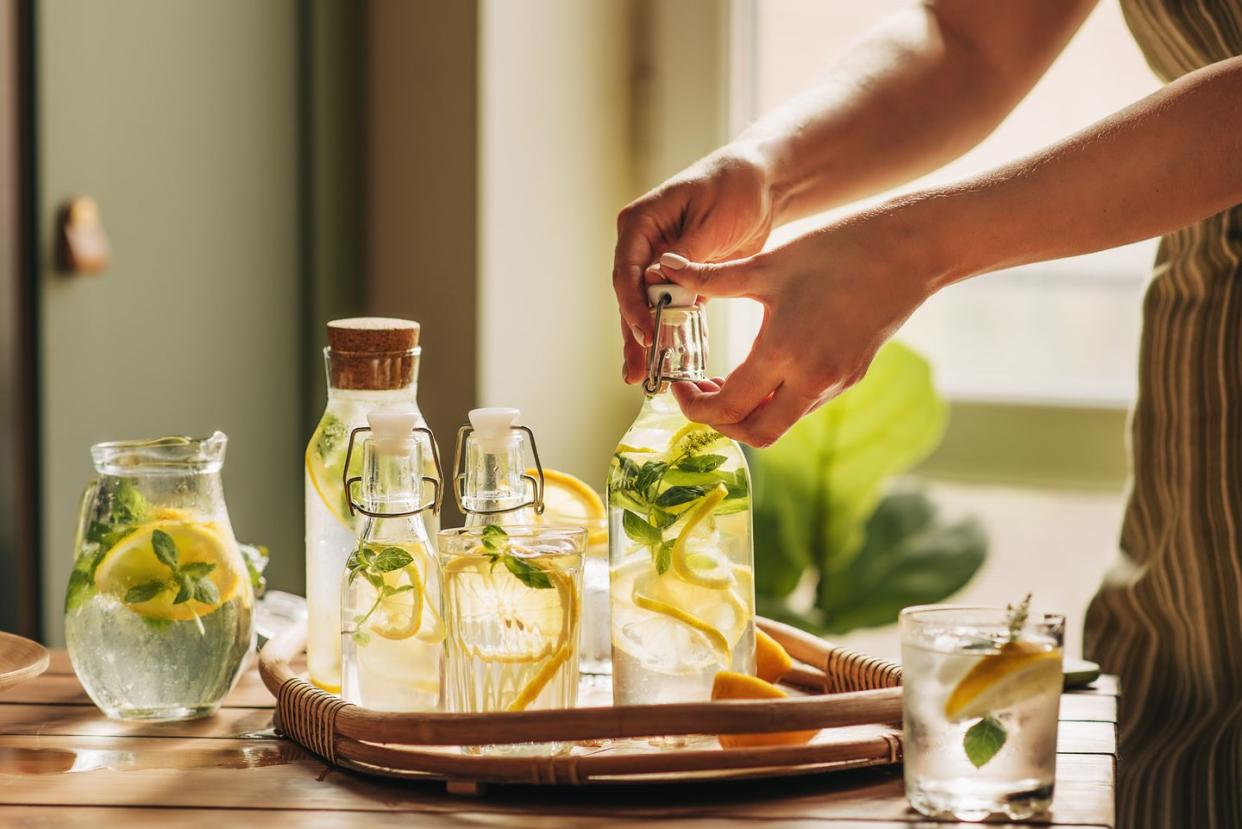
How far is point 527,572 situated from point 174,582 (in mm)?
241

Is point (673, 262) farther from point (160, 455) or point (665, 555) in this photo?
point (160, 455)

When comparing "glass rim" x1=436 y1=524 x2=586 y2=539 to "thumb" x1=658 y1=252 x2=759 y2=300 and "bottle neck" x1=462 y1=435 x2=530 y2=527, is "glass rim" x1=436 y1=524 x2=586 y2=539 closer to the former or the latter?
"bottle neck" x1=462 y1=435 x2=530 y2=527

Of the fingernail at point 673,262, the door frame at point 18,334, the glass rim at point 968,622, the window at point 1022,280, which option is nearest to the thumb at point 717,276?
the fingernail at point 673,262

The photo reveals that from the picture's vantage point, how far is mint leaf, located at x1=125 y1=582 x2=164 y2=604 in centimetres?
87

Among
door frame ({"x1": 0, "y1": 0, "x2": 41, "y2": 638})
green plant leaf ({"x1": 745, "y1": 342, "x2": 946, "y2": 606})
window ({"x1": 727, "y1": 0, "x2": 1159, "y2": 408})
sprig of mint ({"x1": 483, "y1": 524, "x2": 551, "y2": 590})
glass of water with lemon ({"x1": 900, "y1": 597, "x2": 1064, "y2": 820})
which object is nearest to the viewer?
glass of water with lemon ({"x1": 900, "y1": 597, "x2": 1064, "y2": 820})

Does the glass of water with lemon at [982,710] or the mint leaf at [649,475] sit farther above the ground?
the mint leaf at [649,475]

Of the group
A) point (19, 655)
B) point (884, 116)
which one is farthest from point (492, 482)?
point (884, 116)

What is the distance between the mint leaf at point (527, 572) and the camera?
793 mm

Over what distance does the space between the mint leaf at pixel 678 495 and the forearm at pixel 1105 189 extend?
19 cm

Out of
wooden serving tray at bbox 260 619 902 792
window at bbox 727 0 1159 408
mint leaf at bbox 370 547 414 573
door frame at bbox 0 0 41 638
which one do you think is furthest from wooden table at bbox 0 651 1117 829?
window at bbox 727 0 1159 408

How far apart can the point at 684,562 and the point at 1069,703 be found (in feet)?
1.06

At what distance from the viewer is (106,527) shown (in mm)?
898

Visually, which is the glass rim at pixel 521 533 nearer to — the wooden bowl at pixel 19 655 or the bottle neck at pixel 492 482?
the bottle neck at pixel 492 482

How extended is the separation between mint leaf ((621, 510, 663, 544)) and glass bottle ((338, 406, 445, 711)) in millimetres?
122
